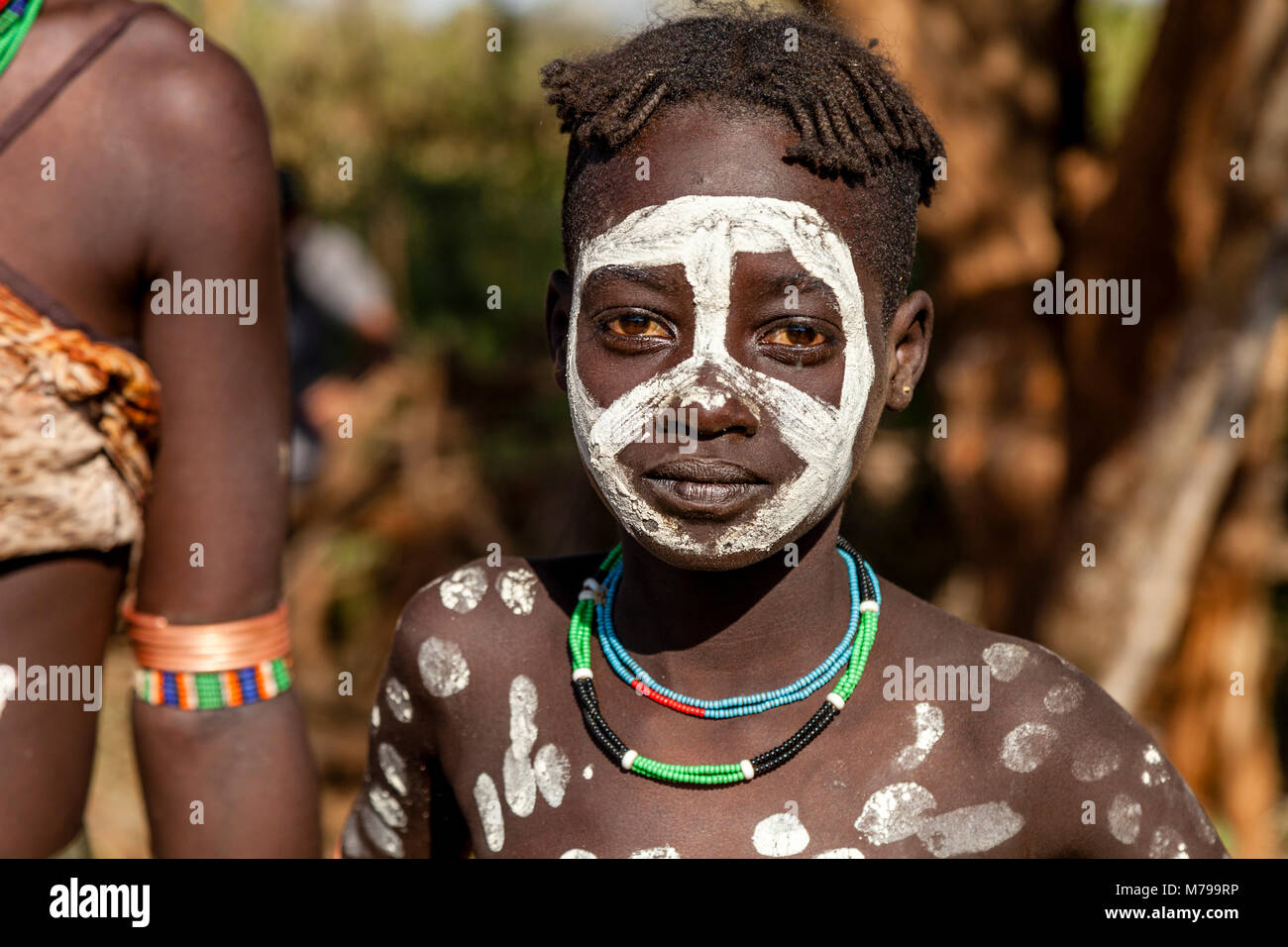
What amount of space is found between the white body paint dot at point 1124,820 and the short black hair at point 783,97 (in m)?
0.73

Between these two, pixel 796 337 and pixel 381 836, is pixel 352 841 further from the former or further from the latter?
pixel 796 337

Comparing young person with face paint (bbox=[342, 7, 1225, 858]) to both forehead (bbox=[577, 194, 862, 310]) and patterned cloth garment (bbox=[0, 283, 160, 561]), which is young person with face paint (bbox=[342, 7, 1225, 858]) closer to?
forehead (bbox=[577, 194, 862, 310])

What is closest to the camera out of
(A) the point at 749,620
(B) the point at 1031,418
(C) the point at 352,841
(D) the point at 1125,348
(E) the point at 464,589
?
(A) the point at 749,620

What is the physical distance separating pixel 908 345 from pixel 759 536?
0.40 meters

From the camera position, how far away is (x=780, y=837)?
71.7 inches

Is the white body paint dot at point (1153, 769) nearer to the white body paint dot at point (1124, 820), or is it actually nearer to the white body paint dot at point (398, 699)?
the white body paint dot at point (1124, 820)

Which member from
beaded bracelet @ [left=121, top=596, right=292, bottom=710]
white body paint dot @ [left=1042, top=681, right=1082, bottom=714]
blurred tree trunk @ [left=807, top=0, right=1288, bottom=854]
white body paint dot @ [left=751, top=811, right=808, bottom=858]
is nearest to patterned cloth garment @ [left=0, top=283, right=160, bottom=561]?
beaded bracelet @ [left=121, top=596, right=292, bottom=710]

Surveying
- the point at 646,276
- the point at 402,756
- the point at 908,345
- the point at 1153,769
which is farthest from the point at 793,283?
the point at 402,756

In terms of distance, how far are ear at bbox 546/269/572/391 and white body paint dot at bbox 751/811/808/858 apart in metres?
0.66

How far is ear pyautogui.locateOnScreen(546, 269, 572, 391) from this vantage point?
196cm

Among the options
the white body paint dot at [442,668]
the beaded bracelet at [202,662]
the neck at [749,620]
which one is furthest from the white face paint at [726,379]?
the beaded bracelet at [202,662]

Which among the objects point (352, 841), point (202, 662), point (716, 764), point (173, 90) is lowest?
point (352, 841)

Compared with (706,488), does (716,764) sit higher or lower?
lower
